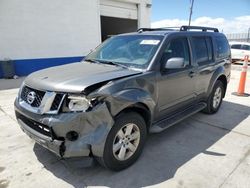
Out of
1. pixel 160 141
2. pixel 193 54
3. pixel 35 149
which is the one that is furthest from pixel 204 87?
pixel 35 149

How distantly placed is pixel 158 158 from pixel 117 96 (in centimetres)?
126

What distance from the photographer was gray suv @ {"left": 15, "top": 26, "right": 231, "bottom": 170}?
7.59ft

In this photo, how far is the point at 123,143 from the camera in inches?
108

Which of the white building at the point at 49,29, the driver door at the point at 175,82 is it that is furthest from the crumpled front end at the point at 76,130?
the white building at the point at 49,29

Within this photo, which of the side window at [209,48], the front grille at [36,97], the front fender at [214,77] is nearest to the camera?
the front grille at [36,97]

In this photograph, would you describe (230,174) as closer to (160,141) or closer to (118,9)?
(160,141)

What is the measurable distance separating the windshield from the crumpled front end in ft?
3.53

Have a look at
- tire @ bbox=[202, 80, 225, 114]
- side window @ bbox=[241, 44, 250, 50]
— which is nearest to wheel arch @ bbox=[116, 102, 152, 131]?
tire @ bbox=[202, 80, 225, 114]

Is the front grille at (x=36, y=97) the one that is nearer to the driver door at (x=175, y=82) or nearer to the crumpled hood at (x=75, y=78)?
the crumpled hood at (x=75, y=78)

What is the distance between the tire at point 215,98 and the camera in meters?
4.78

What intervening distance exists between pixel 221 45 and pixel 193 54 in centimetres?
155

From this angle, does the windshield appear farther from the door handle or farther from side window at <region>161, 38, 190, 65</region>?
the door handle

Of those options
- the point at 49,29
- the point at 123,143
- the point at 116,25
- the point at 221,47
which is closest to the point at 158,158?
the point at 123,143

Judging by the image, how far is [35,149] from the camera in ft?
10.8
